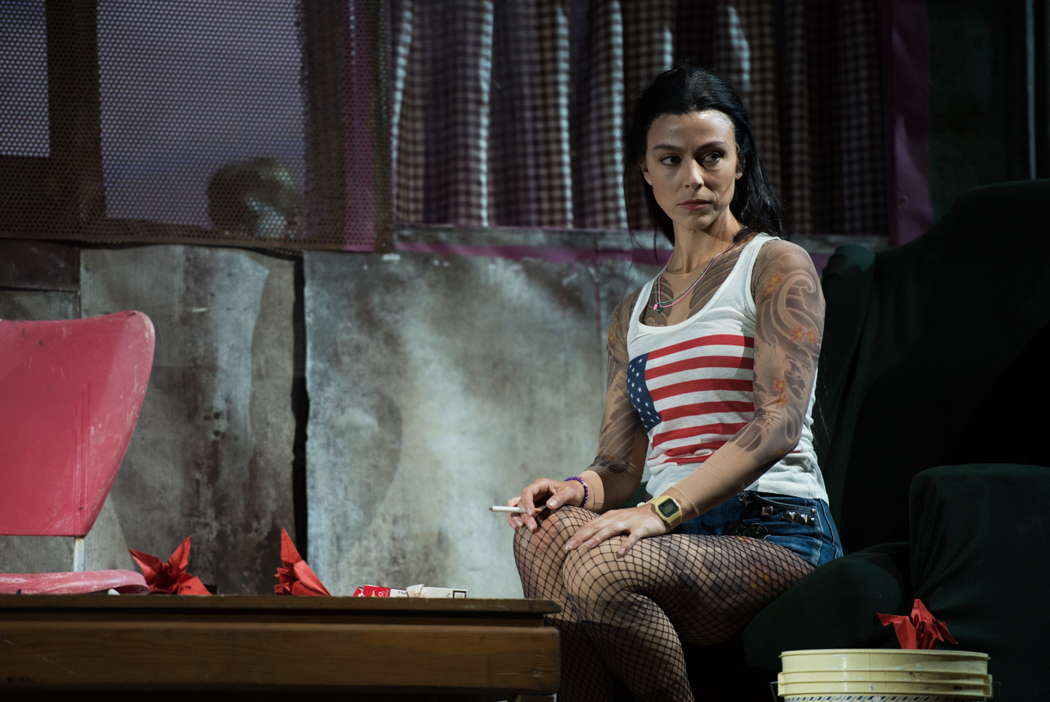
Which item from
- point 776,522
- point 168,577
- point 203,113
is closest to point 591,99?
point 203,113

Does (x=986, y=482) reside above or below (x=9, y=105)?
below

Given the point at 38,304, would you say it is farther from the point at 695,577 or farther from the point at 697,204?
the point at 695,577

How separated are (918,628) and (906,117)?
2.41m

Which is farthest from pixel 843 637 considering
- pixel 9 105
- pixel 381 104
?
pixel 9 105

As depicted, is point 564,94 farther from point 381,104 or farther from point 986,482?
point 986,482

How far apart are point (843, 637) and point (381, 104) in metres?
2.19

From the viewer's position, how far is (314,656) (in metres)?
1.45

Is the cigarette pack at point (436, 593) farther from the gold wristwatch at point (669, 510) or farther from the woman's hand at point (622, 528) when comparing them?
the gold wristwatch at point (669, 510)

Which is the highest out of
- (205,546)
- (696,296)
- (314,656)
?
(696,296)

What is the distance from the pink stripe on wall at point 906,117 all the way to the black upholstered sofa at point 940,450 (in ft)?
3.68

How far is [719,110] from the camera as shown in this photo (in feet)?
7.02

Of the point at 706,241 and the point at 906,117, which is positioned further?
the point at 906,117

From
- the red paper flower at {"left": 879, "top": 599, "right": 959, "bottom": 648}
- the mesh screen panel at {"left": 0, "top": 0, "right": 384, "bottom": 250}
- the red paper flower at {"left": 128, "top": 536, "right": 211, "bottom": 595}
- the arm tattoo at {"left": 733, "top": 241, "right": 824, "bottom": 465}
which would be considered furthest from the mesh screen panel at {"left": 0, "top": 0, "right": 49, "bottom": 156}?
the red paper flower at {"left": 879, "top": 599, "right": 959, "bottom": 648}

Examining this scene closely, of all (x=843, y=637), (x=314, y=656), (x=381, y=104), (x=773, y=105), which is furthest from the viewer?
(x=773, y=105)
